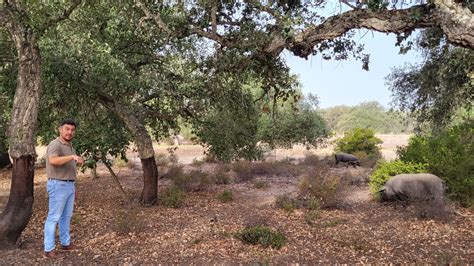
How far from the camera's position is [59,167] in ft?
18.3

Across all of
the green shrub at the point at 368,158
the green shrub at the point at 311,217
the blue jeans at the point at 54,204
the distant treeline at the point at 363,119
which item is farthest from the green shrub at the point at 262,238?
the distant treeline at the point at 363,119

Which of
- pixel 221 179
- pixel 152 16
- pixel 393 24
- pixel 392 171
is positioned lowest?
pixel 221 179

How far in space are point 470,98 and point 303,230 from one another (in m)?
7.38

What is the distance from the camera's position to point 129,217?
7.48m

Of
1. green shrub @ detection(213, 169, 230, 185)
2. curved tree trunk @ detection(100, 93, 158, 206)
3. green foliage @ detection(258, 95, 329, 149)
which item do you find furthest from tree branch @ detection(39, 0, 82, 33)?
green foliage @ detection(258, 95, 329, 149)

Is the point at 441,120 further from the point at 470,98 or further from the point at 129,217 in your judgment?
the point at 129,217

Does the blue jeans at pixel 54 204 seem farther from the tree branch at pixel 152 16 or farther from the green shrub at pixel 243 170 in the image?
the green shrub at pixel 243 170

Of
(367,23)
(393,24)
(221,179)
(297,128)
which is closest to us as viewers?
(393,24)

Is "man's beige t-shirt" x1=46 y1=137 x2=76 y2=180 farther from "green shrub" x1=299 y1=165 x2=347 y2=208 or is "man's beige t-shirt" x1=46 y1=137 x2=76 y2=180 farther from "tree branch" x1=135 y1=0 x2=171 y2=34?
"green shrub" x1=299 y1=165 x2=347 y2=208

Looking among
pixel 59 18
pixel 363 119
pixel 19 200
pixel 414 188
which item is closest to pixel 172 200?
pixel 19 200

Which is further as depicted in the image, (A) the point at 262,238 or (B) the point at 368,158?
(B) the point at 368,158

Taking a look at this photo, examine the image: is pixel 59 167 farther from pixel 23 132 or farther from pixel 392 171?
pixel 392 171

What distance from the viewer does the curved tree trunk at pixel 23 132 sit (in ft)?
20.6

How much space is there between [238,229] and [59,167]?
3.47 meters
